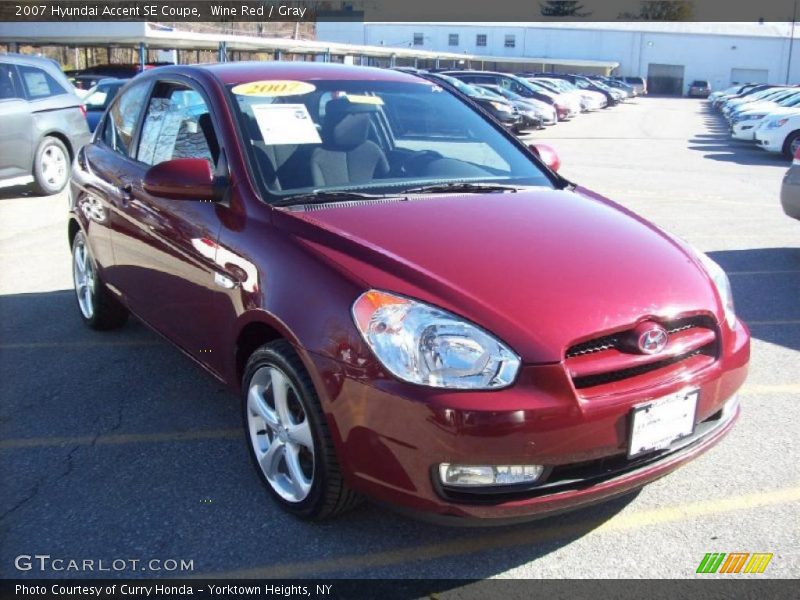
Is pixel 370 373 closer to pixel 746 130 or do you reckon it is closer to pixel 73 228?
pixel 73 228

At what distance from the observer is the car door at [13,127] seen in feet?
32.4

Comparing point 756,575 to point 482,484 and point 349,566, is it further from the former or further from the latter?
point 349,566

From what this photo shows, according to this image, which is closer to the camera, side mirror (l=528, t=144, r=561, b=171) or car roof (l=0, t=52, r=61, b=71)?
side mirror (l=528, t=144, r=561, b=171)

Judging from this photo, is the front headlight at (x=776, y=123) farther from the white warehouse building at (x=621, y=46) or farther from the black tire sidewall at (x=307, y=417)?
the white warehouse building at (x=621, y=46)

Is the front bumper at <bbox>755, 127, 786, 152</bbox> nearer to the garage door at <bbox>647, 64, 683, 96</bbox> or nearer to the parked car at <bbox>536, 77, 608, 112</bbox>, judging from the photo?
the parked car at <bbox>536, 77, 608, 112</bbox>

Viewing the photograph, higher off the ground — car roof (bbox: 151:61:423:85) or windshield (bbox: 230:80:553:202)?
car roof (bbox: 151:61:423:85)

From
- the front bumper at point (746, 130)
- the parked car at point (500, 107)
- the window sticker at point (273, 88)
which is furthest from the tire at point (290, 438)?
the front bumper at point (746, 130)

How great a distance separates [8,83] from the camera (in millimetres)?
10148

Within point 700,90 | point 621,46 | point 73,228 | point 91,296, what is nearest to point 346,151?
point 91,296

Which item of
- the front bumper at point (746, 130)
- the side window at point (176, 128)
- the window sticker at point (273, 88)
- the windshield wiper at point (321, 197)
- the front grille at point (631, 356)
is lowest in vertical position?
the front bumper at point (746, 130)

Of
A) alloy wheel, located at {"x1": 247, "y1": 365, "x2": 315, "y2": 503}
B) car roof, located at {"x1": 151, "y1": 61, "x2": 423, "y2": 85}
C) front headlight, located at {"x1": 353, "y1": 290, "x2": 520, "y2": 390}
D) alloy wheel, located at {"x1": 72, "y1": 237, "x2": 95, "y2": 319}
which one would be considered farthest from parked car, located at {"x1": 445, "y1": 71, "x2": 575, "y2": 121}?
front headlight, located at {"x1": 353, "y1": 290, "x2": 520, "y2": 390}

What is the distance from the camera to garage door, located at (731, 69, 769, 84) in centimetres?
7225

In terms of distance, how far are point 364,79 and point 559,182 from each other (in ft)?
3.85

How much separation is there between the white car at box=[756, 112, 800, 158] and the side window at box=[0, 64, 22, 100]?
47.6 ft
